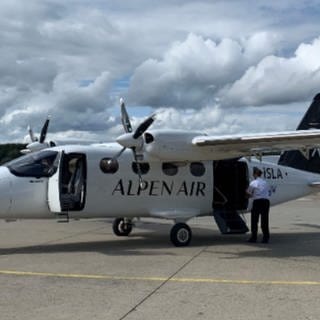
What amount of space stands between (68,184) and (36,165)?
0.91 metres

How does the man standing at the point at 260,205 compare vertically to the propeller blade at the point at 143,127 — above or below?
below

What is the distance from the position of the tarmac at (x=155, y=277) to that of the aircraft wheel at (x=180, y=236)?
19cm

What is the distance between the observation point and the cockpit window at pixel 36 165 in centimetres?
1341

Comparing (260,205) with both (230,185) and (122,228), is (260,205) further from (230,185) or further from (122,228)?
(122,228)

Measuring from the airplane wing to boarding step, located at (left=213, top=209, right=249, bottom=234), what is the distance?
1905mm

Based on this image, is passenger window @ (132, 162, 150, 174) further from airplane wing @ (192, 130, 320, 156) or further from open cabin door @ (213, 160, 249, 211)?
open cabin door @ (213, 160, 249, 211)

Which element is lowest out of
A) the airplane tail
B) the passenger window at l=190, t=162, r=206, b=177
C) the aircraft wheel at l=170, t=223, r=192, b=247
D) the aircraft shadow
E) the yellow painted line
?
the aircraft shadow

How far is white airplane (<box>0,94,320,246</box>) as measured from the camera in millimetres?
13289

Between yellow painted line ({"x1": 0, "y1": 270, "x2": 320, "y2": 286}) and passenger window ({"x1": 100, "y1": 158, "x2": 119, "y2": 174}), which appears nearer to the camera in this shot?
yellow painted line ({"x1": 0, "y1": 270, "x2": 320, "y2": 286})

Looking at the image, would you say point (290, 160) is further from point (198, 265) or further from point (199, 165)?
point (198, 265)

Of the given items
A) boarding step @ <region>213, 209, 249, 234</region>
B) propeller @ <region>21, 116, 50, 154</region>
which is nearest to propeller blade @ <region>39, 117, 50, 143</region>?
propeller @ <region>21, 116, 50, 154</region>

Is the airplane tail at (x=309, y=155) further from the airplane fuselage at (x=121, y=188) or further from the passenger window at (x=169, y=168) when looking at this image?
the passenger window at (x=169, y=168)

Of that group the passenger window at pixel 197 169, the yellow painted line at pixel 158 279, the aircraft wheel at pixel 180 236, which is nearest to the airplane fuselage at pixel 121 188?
the passenger window at pixel 197 169

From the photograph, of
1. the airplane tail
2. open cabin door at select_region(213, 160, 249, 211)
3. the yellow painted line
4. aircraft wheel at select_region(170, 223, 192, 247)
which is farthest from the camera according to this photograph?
the airplane tail
